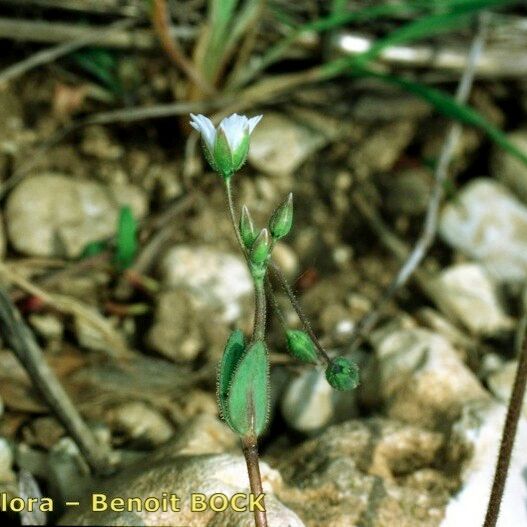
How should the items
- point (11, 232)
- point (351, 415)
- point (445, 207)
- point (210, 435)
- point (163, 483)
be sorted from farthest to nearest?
point (445, 207)
point (11, 232)
point (351, 415)
point (210, 435)
point (163, 483)

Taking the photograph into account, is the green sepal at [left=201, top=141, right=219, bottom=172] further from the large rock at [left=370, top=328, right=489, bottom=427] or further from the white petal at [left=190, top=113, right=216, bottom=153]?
the large rock at [left=370, top=328, right=489, bottom=427]

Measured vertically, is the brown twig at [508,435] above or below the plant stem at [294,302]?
below

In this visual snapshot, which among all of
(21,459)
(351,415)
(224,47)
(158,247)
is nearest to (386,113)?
(224,47)

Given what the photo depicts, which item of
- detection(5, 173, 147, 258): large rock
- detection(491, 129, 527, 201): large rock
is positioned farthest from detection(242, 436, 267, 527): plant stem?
detection(491, 129, 527, 201): large rock

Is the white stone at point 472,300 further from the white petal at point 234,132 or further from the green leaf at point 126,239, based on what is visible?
the white petal at point 234,132

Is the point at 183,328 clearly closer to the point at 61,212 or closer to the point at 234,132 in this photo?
the point at 61,212

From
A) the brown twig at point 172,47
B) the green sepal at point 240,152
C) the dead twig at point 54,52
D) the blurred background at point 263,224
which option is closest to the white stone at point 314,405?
the blurred background at point 263,224

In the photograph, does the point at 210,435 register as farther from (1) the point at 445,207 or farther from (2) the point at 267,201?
(1) the point at 445,207
